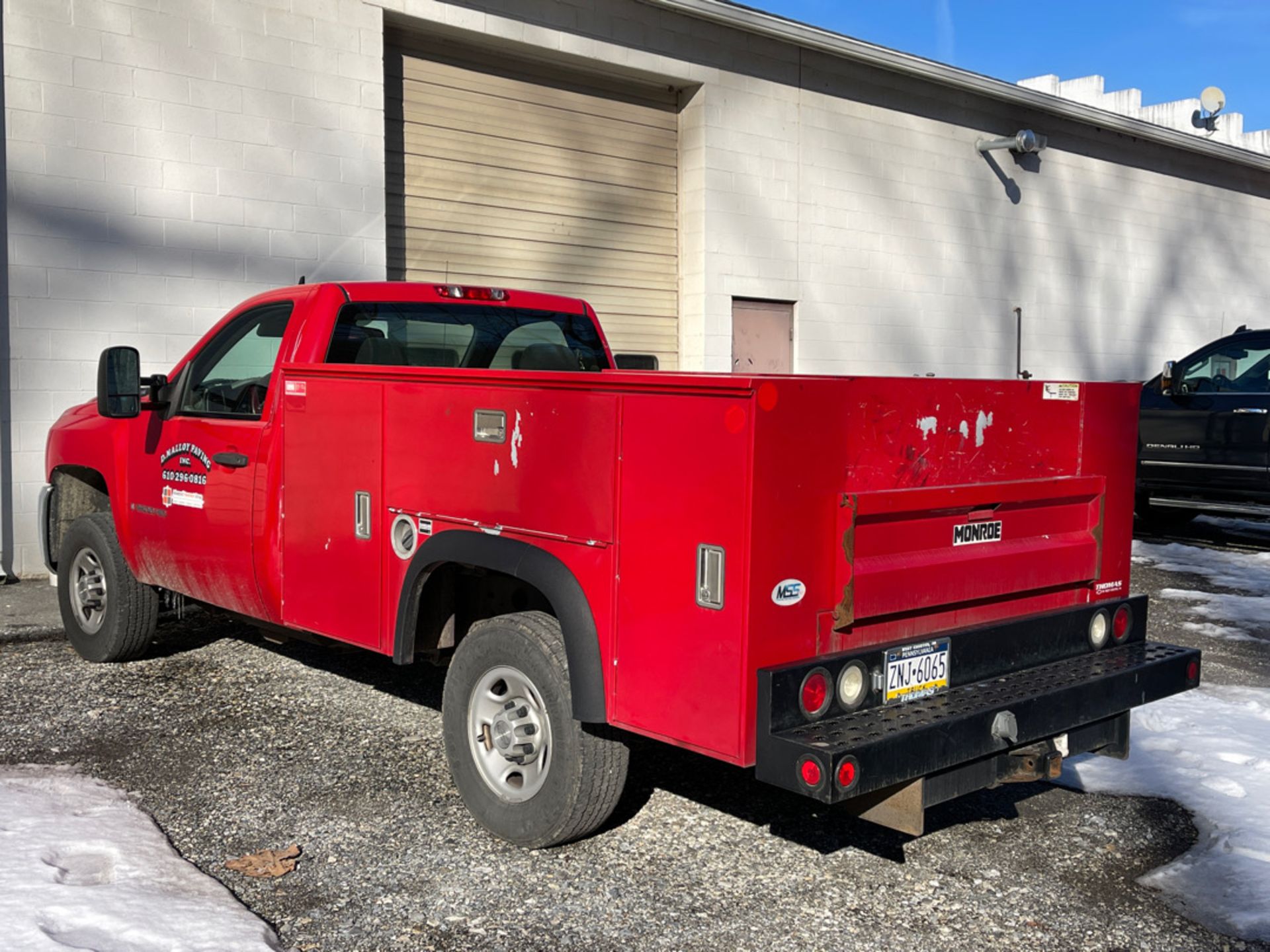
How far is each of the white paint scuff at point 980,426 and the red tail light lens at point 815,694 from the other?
1066 millimetres

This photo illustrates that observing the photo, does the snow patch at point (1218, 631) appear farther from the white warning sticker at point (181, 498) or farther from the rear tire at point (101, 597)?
the rear tire at point (101, 597)

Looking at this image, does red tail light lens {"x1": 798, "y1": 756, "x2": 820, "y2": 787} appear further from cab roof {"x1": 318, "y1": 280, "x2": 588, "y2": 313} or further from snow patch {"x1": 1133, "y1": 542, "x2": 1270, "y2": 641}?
snow patch {"x1": 1133, "y1": 542, "x2": 1270, "y2": 641}

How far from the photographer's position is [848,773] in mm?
3258

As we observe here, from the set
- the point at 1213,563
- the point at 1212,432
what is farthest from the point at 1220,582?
the point at 1212,432

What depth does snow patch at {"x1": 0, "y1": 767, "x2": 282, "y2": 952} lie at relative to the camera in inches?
133

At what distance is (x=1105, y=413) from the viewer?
4.48 metres

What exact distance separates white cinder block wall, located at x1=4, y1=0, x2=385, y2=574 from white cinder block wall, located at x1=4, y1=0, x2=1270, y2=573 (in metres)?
0.02

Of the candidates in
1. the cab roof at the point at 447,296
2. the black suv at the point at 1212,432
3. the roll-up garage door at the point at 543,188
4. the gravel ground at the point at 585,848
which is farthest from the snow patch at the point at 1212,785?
the roll-up garage door at the point at 543,188

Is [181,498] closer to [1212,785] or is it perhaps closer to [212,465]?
[212,465]

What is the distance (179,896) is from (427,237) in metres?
8.98

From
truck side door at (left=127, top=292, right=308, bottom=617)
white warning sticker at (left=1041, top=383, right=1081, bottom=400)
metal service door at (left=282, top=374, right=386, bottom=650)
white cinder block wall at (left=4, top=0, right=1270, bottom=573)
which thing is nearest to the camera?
white warning sticker at (left=1041, top=383, right=1081, bottom=400)

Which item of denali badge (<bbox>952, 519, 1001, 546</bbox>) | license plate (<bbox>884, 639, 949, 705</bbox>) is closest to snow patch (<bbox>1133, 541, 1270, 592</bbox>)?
denali badge (<bbox>952, 519, 1001, 546</bbox>)

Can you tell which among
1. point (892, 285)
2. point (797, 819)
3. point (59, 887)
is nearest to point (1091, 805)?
point (797, 819)

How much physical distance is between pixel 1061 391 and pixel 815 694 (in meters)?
1.58
